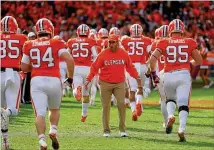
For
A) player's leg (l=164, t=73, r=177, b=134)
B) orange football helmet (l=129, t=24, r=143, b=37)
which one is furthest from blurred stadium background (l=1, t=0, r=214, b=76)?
player's leg (l=164, t=73, r=177, b=134)

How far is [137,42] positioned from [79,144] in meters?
5.39

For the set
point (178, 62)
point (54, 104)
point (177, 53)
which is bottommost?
point (54, 104)

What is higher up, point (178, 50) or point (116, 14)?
point (178, 50)

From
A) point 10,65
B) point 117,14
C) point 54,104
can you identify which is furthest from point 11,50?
point 117,14

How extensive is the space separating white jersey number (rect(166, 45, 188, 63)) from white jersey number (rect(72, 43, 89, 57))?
4.11 m

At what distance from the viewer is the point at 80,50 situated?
1599 cm

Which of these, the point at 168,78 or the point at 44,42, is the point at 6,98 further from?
the point at 168,78

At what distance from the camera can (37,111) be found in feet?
33.9

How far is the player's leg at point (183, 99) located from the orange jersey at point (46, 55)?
2.54 metres

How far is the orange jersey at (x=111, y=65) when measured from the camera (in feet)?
42.1

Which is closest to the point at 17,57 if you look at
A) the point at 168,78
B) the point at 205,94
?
the point at 168,78

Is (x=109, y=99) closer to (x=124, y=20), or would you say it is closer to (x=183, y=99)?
(x=183, y=99)

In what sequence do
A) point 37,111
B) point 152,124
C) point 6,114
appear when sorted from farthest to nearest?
point 152,124, point 6,114, point 37,111

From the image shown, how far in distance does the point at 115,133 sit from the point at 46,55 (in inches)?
134
